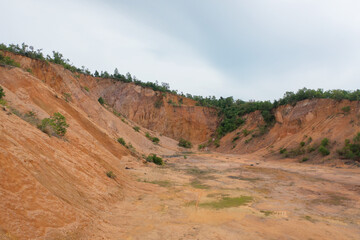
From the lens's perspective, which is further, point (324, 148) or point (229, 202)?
point (324, 148)

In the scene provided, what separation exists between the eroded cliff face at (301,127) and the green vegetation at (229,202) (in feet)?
49.2

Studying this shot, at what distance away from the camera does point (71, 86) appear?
22.5 m

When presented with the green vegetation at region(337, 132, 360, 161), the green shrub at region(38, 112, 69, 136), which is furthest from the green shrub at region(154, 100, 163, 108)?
the green shrub at region(38, 112, 69, 136)

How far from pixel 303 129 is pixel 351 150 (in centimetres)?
847

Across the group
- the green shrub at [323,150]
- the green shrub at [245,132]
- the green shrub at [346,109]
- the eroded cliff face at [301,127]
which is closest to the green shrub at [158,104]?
the eroded cliff face at [301,127]

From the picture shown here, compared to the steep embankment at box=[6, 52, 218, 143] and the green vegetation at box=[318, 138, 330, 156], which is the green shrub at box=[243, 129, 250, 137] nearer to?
the steep embankment at box=[6, 52, 218, 143]

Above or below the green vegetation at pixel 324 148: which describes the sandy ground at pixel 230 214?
below

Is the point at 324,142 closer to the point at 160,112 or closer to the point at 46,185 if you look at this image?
the point at 46,185

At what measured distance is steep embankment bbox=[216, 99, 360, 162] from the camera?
66.3ft

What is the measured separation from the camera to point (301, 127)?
26.3 m

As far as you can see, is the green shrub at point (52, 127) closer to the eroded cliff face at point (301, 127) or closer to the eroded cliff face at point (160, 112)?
the eroded cliff face at point (301, 127)

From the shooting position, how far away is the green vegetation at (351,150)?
16.5 meters

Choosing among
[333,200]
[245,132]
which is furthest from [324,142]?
[245,132]

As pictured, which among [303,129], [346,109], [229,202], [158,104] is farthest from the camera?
[158,104]
